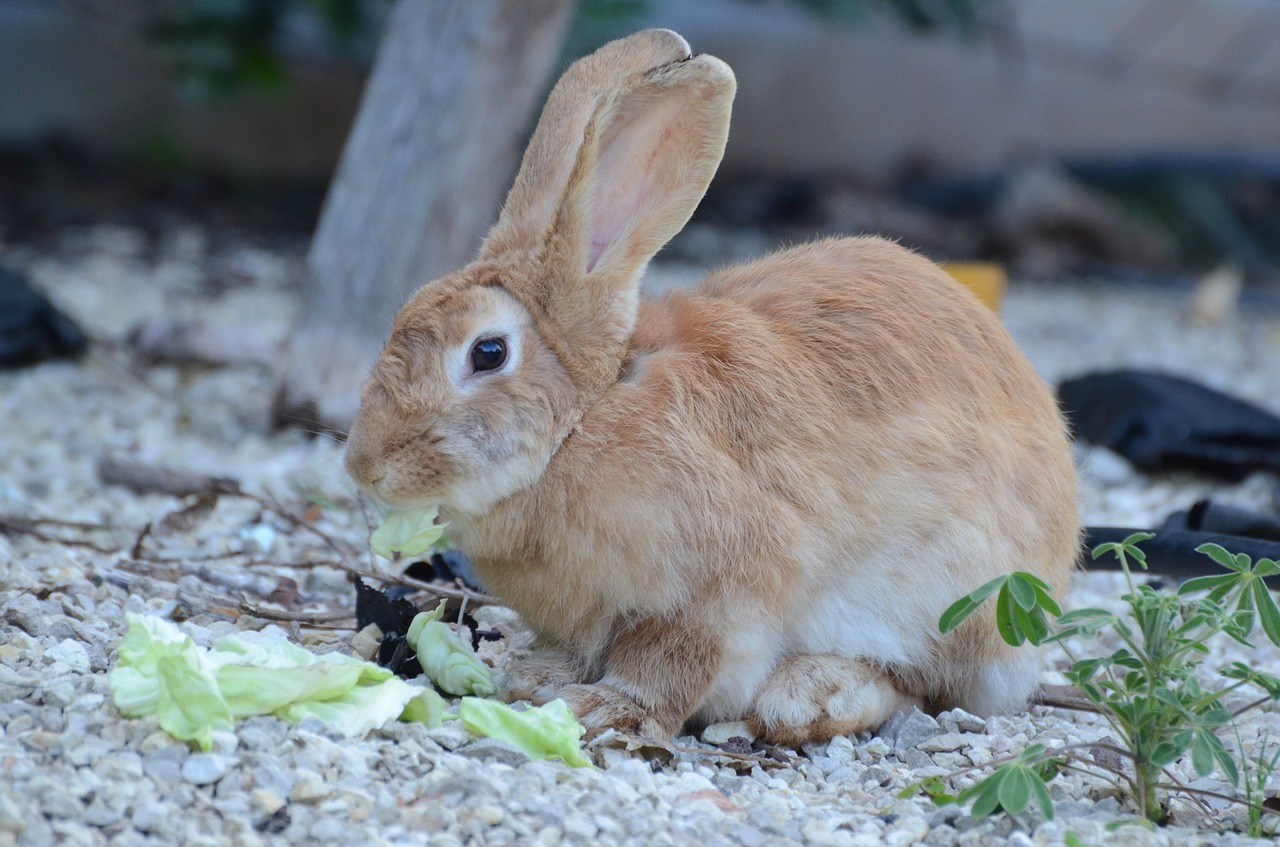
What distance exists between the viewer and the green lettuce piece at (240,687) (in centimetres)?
271

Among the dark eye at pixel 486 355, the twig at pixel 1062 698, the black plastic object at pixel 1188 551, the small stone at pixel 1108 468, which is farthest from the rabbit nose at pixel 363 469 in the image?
the small stone at pixel 1108 468

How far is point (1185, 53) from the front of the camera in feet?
44.5

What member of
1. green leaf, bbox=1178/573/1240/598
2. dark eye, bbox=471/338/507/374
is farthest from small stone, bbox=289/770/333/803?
green leaf, bbox=1178/573/1240/598

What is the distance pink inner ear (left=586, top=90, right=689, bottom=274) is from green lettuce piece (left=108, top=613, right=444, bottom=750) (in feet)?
3.61

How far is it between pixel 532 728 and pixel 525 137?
21.7 feet

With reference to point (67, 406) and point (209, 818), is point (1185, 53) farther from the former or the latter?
point (209, 818)

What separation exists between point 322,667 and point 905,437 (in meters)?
1.42

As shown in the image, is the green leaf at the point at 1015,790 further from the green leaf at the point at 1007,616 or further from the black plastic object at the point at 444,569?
the black plastic object at the point at 444,569

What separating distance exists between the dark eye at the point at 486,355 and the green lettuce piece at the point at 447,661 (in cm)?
59

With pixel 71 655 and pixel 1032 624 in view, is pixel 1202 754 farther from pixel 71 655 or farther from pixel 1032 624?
pixel 71 655

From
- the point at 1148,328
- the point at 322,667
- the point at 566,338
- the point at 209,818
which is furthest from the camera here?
the point at 1148,328

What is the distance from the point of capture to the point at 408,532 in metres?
3.15

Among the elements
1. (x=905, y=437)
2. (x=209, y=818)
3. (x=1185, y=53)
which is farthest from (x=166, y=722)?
(x=1185, y=53)

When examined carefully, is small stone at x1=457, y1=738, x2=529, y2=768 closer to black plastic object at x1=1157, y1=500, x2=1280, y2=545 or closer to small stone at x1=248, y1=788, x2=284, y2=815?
small stone at x1=248, y1=788, x2=284, y2=815
